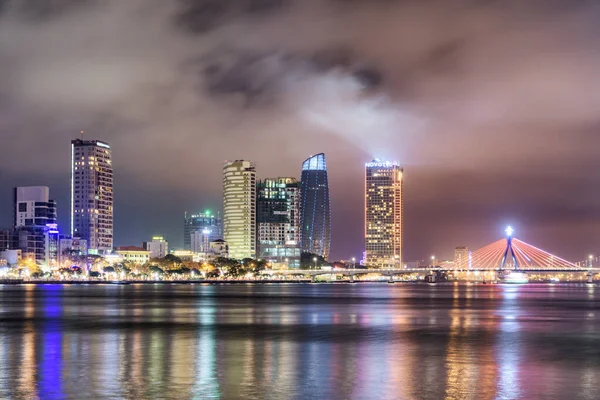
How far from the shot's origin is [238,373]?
32625 millimetres

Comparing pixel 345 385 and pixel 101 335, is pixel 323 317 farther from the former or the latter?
pixel 345 385

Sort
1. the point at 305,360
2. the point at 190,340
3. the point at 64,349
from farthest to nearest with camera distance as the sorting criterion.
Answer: the point at 190,340
the point at 64,349
the point at 305,360

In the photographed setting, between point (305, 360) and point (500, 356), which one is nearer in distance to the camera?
point (305, 360)

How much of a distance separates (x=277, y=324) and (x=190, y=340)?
15.4m

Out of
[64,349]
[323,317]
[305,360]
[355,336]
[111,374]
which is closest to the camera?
[111,374]

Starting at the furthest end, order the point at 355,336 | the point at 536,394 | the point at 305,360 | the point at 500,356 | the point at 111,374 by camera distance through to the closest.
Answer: the point at 355,336, the point at 500,356, the point at 305,360, the point at 111,374, the point at 536,394

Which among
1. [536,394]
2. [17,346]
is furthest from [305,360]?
[17,346]

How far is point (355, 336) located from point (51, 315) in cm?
3533

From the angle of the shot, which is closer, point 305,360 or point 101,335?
point 305,360

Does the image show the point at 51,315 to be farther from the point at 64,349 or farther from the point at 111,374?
the point at 111,374

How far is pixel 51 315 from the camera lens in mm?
76312

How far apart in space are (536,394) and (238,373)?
1089cm

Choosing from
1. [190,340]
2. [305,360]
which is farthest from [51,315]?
[305,360]

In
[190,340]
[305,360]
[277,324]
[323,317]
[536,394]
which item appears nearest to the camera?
[536,394]
